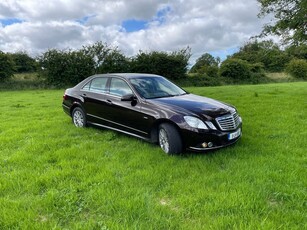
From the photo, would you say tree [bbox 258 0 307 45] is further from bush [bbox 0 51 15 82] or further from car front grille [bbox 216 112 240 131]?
bush [bbox 0 51 15 82]

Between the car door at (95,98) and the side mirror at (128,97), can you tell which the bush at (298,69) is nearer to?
the car door at (95,98)

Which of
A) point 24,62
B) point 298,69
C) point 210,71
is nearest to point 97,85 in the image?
point 210,71

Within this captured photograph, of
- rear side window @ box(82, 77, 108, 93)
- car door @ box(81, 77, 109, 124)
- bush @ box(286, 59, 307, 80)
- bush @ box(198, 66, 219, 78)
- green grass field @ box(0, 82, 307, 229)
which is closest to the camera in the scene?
green grass field @ box(0, 82, 307, 229)

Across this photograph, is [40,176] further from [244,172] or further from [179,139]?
[244,172]

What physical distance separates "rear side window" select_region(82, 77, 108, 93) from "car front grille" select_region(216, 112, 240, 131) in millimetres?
2783

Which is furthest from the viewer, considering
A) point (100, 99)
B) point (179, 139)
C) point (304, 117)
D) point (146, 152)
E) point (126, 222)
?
point (304, 117)

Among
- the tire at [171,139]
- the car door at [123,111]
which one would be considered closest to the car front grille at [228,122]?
the tire at [171,139]

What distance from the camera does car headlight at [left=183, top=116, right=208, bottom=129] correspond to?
4.27 meters

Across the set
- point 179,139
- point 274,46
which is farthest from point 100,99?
point 274,46

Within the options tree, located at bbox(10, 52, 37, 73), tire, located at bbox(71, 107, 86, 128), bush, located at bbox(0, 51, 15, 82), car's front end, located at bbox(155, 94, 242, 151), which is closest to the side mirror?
car's front end, located at bbox(155, 94, 242, 151)

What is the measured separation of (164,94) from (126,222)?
3251 mm

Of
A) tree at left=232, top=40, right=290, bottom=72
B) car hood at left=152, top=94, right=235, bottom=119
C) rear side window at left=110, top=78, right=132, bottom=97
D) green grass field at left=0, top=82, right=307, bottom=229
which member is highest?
tree at left=232, top=40, right=290, bottom=72

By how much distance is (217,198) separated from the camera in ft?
9.89

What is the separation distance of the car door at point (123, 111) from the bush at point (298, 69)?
114 ft
